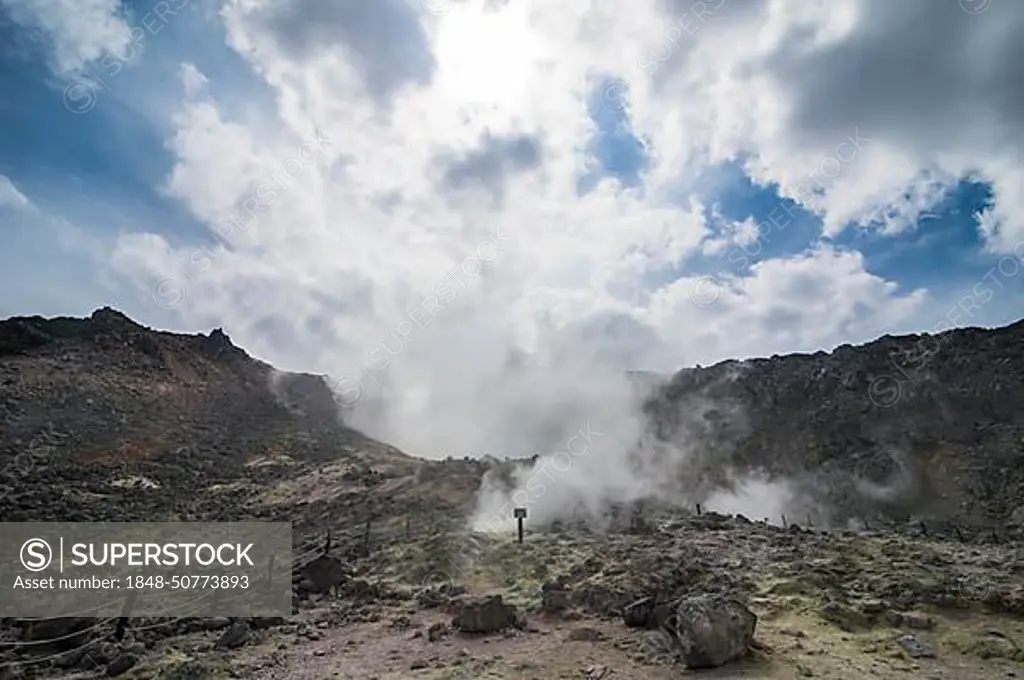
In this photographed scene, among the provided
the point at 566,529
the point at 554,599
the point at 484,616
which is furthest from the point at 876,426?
the point at 484,616

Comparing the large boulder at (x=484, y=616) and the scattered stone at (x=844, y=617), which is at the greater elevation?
the large boulder at (x=484, y=616)

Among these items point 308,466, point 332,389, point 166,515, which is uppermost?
point 332,389

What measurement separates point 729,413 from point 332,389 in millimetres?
35387

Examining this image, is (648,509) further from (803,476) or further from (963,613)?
(963,613)

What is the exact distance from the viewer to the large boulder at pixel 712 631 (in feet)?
33.8

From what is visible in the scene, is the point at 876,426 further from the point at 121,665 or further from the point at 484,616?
the point at 121,665

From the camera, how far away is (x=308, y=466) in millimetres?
36844

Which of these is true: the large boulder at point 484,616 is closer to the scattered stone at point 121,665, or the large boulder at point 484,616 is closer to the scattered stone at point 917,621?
the scattered stone at point 121,665

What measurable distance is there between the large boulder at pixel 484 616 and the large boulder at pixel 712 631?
342 centimetres

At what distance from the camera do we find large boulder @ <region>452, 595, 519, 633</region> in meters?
12.7

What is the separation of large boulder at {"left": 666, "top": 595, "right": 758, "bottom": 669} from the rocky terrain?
0.11 ft

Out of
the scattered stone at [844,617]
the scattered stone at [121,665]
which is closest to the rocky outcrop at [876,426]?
the scattered stone at [844,617]

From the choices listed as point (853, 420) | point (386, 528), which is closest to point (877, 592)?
point (386, 528)

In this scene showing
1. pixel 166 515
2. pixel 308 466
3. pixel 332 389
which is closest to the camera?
pixel 166 515
